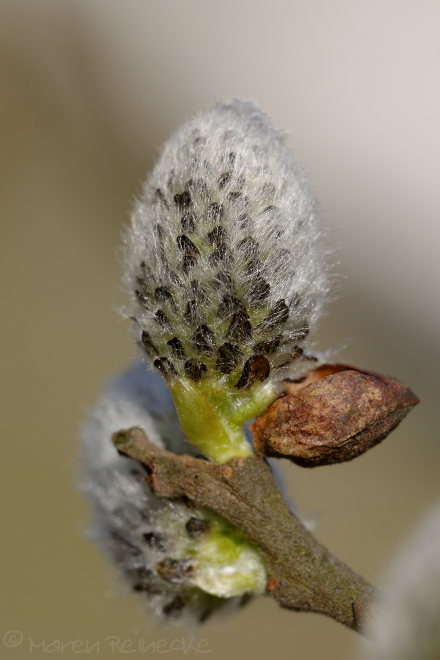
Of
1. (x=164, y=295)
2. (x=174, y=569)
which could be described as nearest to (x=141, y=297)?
Result: (x=164, y=295)

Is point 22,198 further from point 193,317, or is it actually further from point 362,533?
point 193,317

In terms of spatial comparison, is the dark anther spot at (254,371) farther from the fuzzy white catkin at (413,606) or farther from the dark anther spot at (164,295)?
the fuzzy white catkin at (413,606)

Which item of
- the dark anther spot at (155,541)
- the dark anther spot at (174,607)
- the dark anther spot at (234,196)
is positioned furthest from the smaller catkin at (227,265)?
the dark anther spot at (174,607)

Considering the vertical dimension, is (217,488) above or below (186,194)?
below

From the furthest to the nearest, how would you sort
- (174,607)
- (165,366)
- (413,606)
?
1. (174,607)
2. (165,366)
3. (413,606)

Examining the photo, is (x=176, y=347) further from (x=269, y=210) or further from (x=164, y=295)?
(x=269, y=210)

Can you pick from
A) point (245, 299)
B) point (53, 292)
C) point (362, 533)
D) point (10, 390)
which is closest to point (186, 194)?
point (245, 299)
